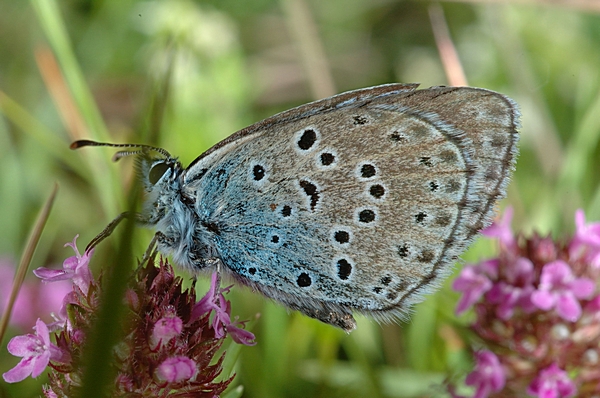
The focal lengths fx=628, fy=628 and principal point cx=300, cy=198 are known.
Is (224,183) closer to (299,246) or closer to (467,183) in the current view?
(299,246)

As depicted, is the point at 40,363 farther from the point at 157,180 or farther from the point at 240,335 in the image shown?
the point at 157,180

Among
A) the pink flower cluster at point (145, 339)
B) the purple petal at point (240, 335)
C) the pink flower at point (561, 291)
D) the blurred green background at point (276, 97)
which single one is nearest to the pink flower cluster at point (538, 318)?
the pink flower at point (561, 291)

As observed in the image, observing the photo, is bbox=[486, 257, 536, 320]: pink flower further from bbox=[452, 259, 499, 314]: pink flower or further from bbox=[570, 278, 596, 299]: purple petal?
bbox=[570, 278, 596, 299]: purple petal

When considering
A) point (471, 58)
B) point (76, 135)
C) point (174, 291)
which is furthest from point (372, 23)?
point (174, 291)

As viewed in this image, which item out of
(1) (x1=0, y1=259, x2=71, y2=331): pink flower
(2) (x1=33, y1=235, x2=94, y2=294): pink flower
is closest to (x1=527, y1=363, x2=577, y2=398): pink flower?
(2) (x1=33, y1=235, x2=94, y2=294): pink flower

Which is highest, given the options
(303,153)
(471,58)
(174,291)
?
(471,58)
